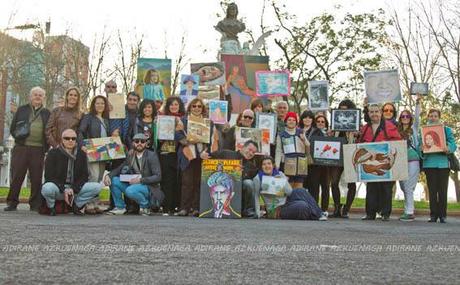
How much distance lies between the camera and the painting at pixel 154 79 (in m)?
12.6

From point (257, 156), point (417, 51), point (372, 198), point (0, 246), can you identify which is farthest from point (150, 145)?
point (417, 51)

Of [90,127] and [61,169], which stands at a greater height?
[90,127]

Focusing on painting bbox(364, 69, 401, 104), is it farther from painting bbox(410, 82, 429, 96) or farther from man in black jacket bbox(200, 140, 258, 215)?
man in black jacket bbox(200, 140, 258, 215)

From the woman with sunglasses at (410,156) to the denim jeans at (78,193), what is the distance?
445 cm

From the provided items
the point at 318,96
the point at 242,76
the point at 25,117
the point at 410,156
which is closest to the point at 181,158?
the point at 25,117

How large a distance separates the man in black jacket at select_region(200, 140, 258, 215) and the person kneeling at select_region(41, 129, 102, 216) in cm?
165

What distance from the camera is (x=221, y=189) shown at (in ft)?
31.7

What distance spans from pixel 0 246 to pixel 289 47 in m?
23.8

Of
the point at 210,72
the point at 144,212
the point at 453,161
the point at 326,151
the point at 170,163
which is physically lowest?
the point at 144,212

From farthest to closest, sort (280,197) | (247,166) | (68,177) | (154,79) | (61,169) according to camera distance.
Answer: (154,79), (247,166), (280,197), (68,177), (61,169)

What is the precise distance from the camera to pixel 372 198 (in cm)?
1055

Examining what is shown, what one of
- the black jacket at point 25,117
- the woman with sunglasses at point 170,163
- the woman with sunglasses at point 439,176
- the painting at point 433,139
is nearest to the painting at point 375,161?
the painting at point 433,139

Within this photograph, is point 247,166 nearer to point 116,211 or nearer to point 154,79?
point 116,211

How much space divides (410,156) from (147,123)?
3.88 meters
